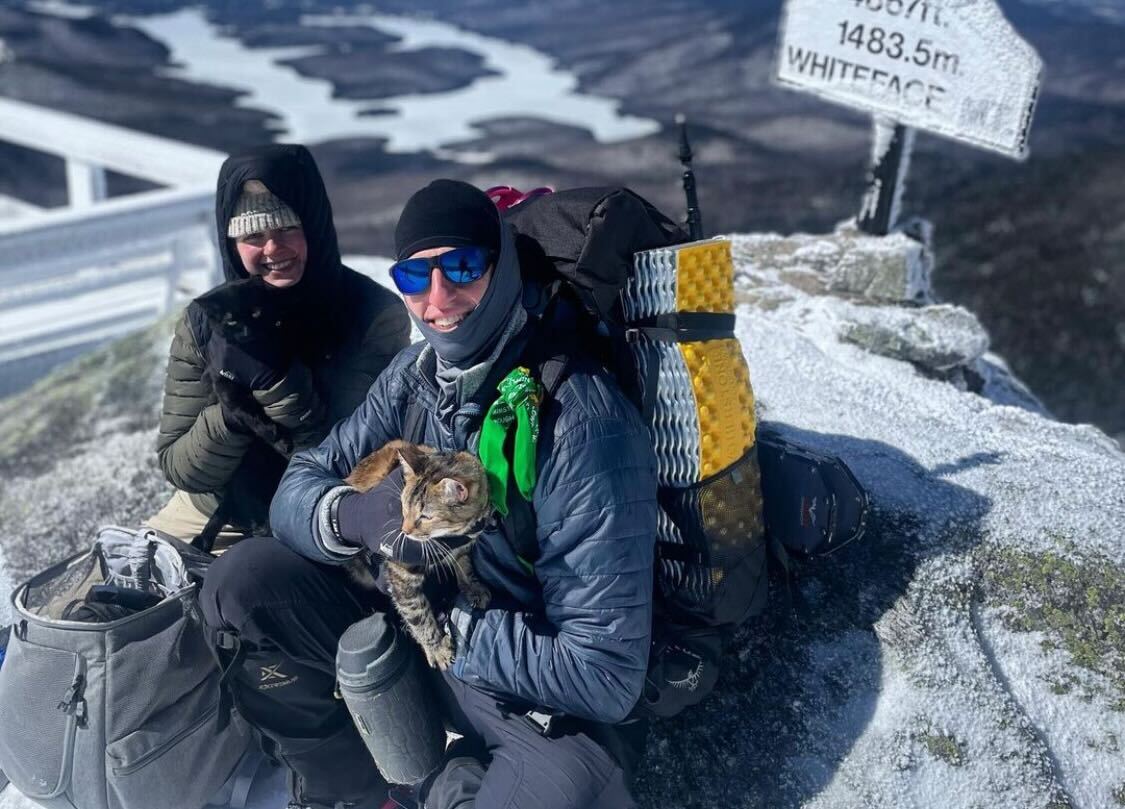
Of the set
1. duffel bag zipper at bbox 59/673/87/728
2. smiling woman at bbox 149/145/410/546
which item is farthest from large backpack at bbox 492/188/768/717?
duffel bag zipper at bbox 59/673/87/728

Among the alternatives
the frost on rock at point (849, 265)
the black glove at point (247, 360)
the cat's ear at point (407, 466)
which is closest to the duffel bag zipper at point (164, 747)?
the black glove at point (247, 360)

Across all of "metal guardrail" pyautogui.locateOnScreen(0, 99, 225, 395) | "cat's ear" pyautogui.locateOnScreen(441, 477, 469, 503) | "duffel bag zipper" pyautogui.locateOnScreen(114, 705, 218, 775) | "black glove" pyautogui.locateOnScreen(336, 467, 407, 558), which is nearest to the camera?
"cat's ear" pyautogui.locateOnScreen(441, 477, 469, 503)

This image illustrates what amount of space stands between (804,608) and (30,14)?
18829mm

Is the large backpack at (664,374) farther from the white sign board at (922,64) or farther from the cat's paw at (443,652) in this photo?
the white sign board at (922,64)

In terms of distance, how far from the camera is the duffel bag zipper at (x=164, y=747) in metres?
2.33

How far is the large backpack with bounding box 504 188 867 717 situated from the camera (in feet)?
6.84

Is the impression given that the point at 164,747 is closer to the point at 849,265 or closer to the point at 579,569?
the point at 579,569

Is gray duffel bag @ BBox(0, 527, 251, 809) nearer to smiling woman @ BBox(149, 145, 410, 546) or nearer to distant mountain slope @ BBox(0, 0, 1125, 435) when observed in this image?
smiling woman @ BBox(149, 145, 410, 546)

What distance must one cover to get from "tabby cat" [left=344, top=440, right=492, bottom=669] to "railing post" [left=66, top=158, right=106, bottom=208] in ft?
17.4

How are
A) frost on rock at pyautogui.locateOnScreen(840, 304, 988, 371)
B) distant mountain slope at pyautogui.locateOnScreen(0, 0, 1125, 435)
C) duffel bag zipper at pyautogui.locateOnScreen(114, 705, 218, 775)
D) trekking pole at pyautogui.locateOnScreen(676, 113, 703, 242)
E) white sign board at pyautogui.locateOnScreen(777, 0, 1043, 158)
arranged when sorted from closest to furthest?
duffel bag zipper at pyautogui.locateOnScreen(114, 705, 218, 775), trekking pole at pyautogui.locateOnScreen(676, 113, 703, 242), frost on rock at pyautogui.locateOnScreen(840, 304, 988, 371), white sign board at pyautogui.locateOnScreen(777, 0, 1043, 158), distant mountain slope at pyautogui.locateOnScreen(0, 0, 1125, 435)

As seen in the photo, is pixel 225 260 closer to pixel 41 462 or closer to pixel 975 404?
pixel 41 462

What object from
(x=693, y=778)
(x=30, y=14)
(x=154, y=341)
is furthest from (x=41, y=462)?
(x=30, y=14)

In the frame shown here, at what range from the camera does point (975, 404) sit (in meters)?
3.62

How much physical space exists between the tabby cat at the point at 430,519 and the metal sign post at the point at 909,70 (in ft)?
11.3
